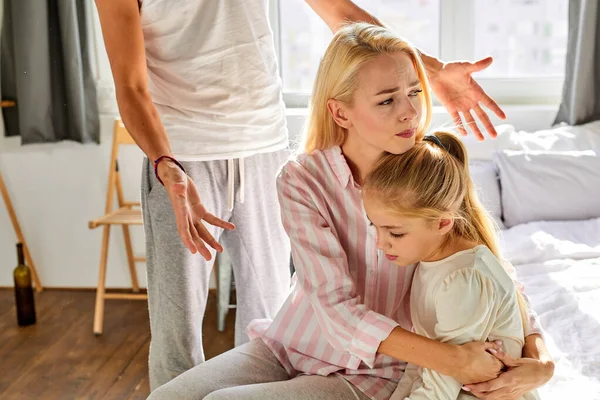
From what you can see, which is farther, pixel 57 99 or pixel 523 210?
pixel 57 99

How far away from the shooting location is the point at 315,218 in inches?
62.8

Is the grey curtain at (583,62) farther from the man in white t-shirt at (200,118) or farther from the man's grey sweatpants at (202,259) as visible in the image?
the man's grey sweatpants at (202,259)

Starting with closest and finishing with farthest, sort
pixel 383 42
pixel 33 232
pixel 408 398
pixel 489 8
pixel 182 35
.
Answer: pixel 408 398, pixel 383 42, pixel 182 35, pixel 489 8, pixel 33 232

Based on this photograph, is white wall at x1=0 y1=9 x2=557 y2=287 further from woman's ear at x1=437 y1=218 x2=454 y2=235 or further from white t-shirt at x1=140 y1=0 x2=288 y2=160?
woman's ear at x1=437 y1=218 x2=454 y2=235

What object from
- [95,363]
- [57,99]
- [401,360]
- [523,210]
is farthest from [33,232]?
[401,360]

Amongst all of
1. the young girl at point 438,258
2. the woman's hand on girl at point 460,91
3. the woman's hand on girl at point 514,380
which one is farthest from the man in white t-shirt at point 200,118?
the woman's hand on girl at point 514,380

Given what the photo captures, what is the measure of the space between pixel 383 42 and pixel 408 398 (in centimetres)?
67

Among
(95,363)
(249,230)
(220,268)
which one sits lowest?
(95,363)

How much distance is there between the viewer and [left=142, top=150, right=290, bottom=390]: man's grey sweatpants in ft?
5.85

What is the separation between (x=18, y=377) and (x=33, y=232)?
1.15 m

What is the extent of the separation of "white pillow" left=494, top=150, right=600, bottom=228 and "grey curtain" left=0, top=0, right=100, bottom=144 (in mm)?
2015

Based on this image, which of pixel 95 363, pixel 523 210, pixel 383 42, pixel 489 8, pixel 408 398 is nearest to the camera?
pixel 408 398

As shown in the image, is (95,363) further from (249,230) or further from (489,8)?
(489,8)

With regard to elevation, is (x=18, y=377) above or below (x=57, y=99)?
below
